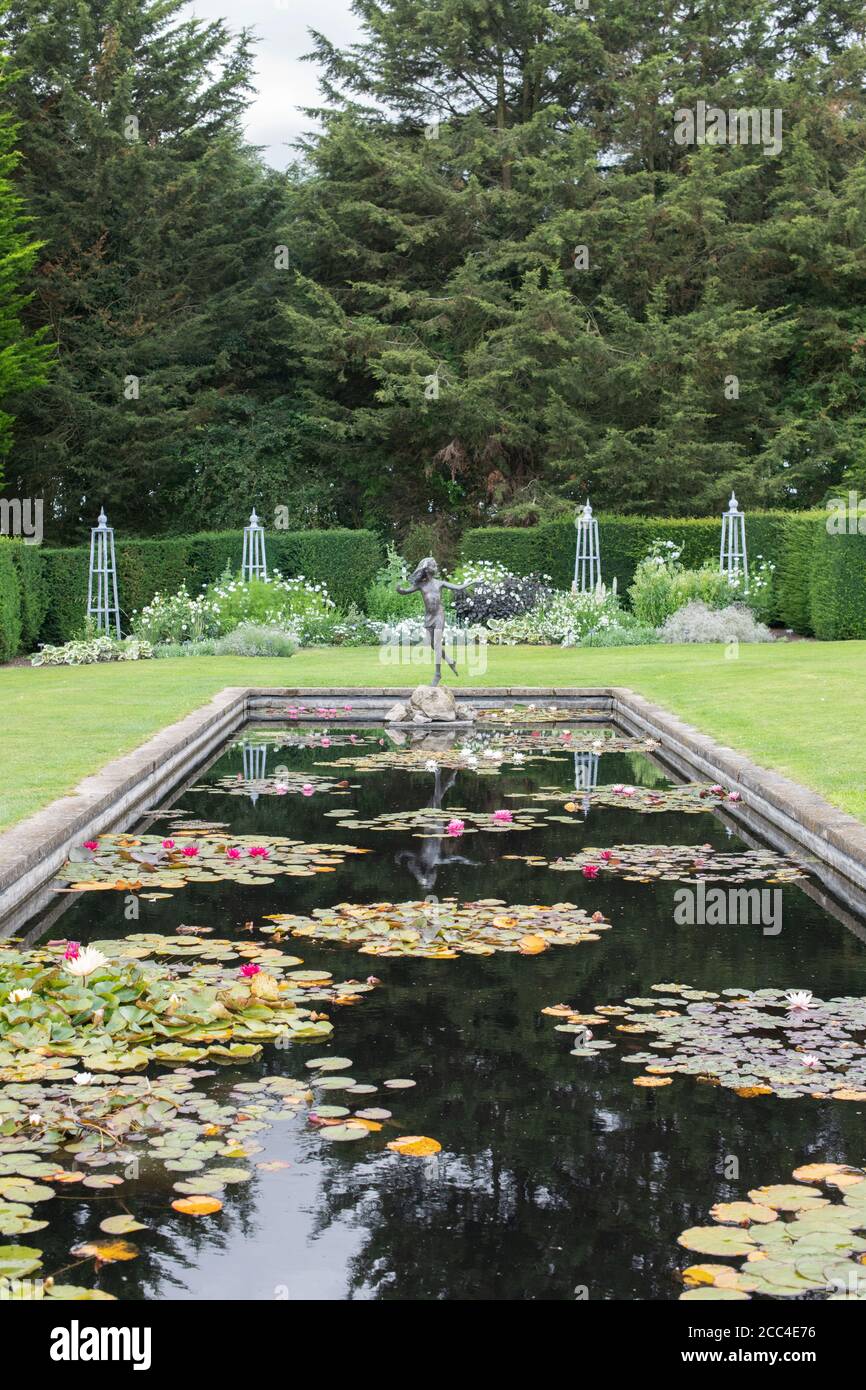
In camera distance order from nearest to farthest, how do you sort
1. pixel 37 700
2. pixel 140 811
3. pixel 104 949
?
pixel 104 949 < pixel 140 811 < pixel 37 700

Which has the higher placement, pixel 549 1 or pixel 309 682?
pixel 549 1

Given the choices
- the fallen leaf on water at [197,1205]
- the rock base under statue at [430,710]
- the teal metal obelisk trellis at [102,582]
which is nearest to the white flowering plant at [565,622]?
the teal metal obelisk trellis at [102,582]

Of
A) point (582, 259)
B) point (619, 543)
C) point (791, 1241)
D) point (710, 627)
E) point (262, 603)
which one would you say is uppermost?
point (582, 259)

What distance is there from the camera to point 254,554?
20.1 m

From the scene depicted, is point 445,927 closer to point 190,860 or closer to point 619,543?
point 190,860

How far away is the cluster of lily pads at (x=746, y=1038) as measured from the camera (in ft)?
11.3

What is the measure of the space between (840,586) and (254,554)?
26.3ft

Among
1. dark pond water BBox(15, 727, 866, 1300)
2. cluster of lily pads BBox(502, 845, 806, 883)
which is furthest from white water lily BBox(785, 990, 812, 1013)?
cluster of lily pads BBox(502, 845, 806, 883)

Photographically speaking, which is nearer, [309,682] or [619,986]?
[619,986]

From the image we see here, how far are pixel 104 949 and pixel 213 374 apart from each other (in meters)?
22.9

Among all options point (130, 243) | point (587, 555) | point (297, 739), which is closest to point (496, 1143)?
point (297, 739)
